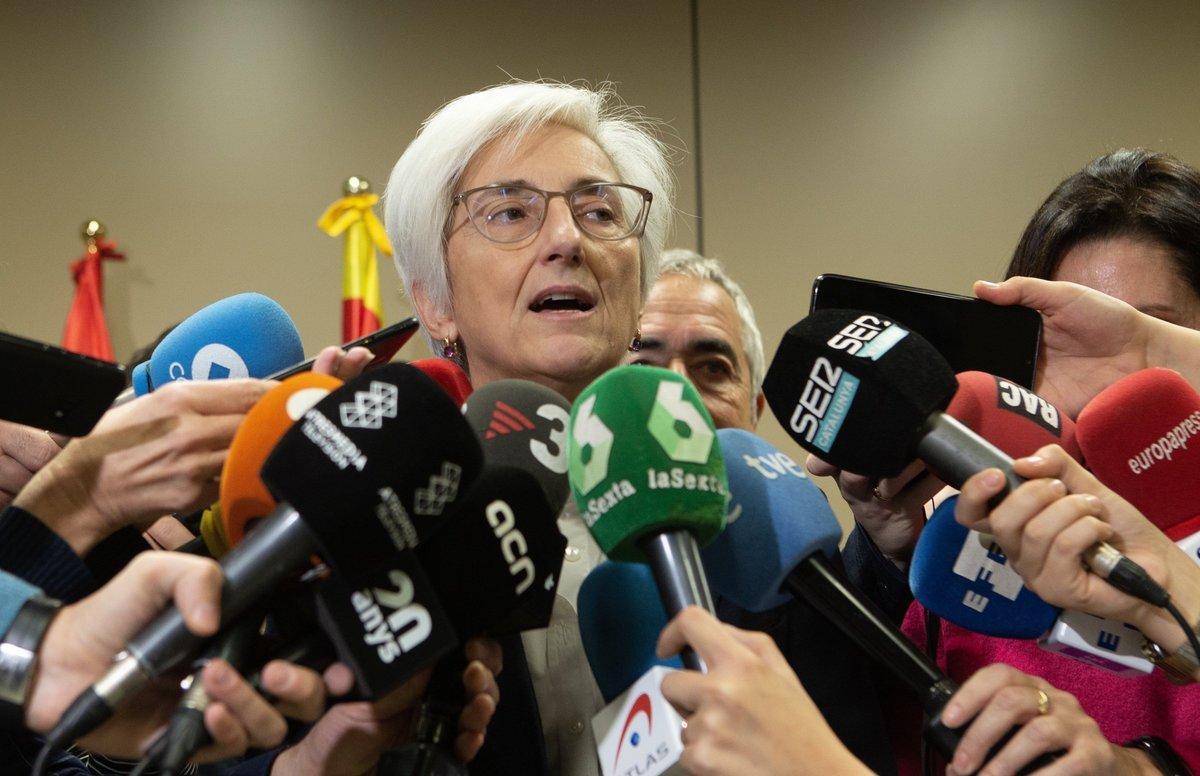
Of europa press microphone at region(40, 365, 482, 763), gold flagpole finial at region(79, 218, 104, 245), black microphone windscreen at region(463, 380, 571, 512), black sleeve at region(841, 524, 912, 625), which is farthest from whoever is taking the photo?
gold flagpole finial at region(79, 218, 104, 245)

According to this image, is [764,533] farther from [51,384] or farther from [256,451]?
[51,384]

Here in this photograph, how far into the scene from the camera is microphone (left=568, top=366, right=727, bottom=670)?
0.89 meters

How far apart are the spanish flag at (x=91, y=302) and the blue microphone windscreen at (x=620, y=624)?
9.00 feet

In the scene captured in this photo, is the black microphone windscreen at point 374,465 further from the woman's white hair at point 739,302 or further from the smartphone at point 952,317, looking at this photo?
the woman's white hair at point 739,302

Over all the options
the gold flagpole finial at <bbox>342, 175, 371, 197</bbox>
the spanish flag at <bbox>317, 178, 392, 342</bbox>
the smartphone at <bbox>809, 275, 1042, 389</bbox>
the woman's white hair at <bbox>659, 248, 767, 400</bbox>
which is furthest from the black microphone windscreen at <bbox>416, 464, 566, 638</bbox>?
the gold flagpole finial at <bbox>342, 175, 371, 197</bbox>

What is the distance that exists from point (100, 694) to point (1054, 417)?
92 cm

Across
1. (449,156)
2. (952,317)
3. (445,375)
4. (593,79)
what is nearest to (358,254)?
(593,79)

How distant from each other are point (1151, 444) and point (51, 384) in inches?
40.9

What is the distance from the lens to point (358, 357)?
1.15 m

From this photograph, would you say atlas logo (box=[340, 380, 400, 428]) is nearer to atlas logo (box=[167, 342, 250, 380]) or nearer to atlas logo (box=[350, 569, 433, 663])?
atlas logo (box=[350, 569, 433, 663])

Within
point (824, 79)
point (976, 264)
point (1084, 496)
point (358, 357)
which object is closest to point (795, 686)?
point (1084, 496)

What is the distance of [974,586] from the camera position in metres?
1.10

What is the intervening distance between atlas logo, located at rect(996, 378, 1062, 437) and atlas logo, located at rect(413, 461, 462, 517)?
58 centimetres

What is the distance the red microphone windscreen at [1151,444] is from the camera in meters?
1.10
